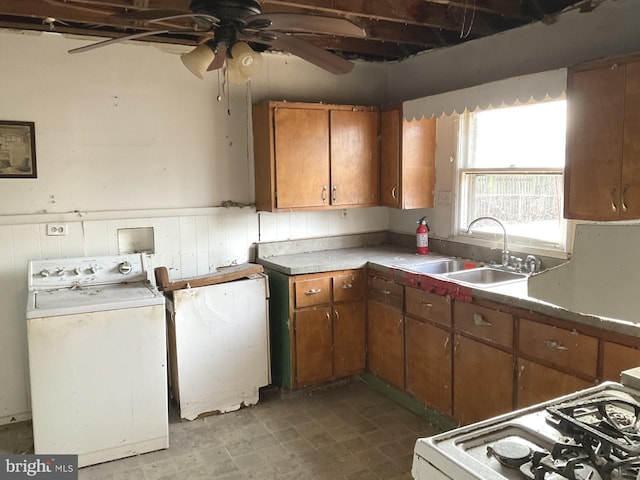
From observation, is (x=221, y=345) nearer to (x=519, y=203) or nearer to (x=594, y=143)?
(x=519, y=203)

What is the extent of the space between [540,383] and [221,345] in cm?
195

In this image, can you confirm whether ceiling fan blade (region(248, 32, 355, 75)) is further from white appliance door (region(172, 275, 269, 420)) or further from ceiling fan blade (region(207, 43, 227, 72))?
white appliance door (region(172, 275, 269, 420))

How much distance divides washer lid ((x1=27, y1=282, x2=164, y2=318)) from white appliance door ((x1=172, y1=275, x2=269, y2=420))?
299 mm

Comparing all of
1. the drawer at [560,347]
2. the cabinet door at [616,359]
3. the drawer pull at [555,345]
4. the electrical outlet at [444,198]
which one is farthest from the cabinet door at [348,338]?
the cabinet door at [616,359]

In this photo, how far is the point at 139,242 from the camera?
144 inches

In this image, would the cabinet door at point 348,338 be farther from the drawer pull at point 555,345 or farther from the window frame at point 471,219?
the drawer pull at point 555,345

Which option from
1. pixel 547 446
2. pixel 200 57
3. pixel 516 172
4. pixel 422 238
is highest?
pixel 200 57

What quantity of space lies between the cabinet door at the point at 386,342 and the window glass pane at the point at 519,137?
4.03 feet

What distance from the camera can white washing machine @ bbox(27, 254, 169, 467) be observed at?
9.07ft

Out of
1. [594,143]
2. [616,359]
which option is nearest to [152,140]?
[594,143]

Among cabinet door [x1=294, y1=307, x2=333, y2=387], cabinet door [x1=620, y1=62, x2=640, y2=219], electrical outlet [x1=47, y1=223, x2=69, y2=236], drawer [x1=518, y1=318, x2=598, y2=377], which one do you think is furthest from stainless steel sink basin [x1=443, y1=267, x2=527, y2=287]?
electrical outlet [x1=47, y1=223, x2=69, y2=236]

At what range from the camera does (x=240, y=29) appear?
189 centimetres

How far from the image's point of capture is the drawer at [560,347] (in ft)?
7.77

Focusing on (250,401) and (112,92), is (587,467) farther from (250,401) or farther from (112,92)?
(112,92)
